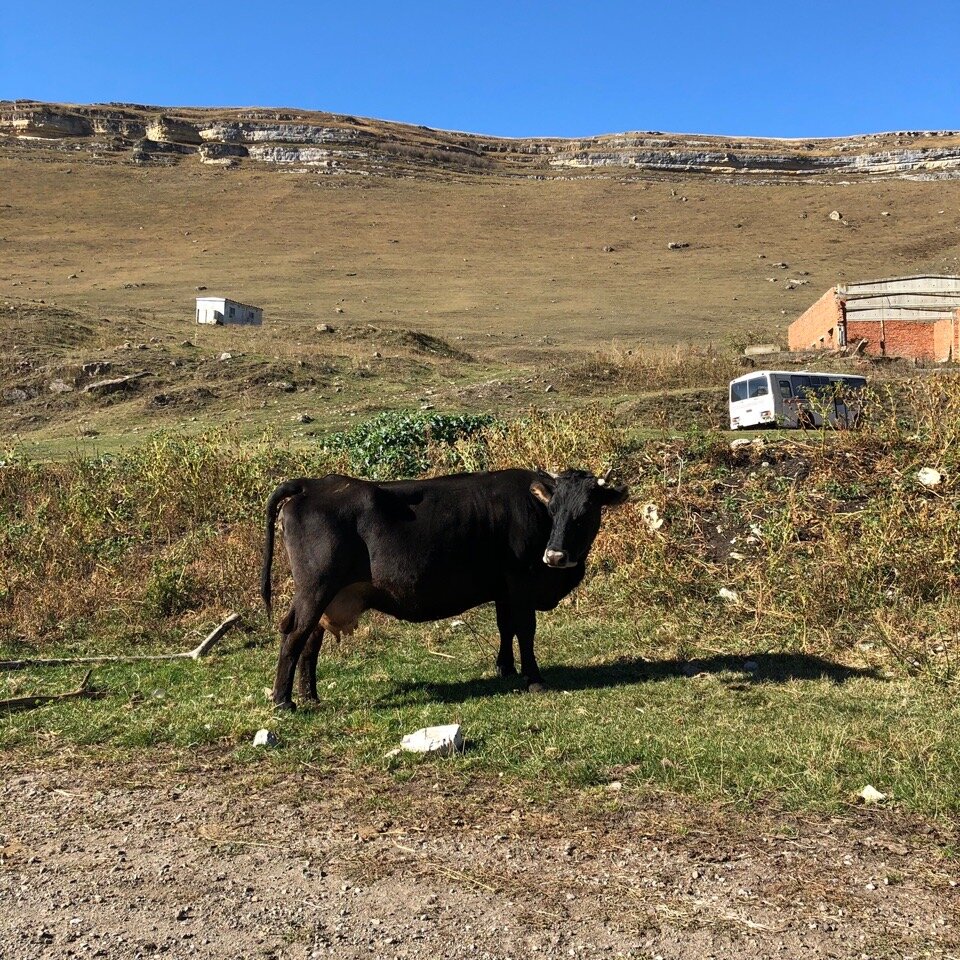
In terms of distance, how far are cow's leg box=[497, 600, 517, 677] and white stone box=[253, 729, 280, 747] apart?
2302mm

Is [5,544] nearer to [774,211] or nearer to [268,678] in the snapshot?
[268,678]

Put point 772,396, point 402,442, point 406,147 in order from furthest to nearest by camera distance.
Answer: point 406,147 → point 772,396 → point 402,442

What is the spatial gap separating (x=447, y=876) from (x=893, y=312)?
3226cm

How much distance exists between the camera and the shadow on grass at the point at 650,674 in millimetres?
8094

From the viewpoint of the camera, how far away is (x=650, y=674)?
27.7 ft

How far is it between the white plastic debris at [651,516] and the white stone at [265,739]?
19.2ft

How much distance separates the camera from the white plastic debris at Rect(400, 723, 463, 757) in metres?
6.34

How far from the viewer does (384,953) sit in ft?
13.3

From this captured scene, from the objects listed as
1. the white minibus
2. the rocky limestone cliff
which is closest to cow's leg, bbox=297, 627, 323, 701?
the white minibus

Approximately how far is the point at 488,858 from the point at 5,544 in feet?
30.7

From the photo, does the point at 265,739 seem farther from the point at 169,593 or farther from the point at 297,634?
the point at 169,593

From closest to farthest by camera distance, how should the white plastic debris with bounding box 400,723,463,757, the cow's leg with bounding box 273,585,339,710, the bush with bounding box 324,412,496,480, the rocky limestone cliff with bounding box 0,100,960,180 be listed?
the white plastic debris with bounding box 400,723,463,757, the cow's leg with bounding box 273,585,339,710, the bush with bounding box 324,412,496,480, the rocky limestone cliff with bounding box 0,100,960,180

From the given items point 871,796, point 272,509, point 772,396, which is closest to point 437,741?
point 871,796

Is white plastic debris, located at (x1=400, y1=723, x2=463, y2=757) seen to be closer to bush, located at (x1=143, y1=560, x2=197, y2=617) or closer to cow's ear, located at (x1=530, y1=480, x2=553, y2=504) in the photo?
cow's ear, located at (x1=530, y1=480, x2=553, y2=504)
